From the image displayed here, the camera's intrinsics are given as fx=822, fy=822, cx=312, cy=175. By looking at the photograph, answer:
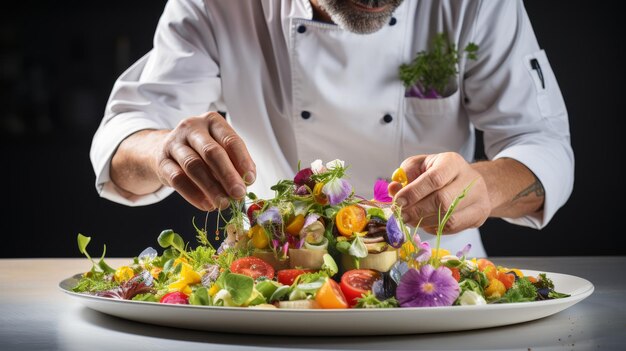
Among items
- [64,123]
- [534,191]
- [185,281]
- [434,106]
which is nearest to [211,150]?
[185,281]

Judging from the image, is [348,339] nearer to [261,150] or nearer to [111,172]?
[111,172]

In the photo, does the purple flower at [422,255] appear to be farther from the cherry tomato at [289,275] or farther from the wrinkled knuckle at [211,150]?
the wrinkled knuckle at [211,150]

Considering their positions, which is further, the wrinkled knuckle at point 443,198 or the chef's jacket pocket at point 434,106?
the chef's jacket pocket at point 434,106

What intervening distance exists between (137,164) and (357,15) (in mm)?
614

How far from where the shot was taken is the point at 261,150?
2189mm

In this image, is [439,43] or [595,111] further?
[595,111]

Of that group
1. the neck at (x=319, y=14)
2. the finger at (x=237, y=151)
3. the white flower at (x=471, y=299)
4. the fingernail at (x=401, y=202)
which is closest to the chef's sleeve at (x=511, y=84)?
the neck at (x=319, y=14)

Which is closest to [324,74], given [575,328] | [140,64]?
[140,64]

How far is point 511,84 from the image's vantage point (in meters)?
2.04

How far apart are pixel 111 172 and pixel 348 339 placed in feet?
3.60

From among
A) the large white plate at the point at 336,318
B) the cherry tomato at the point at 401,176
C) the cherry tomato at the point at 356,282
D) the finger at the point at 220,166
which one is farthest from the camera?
the cherry tomato at the point at 401,176

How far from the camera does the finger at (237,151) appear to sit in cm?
124

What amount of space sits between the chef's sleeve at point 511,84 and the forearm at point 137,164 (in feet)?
2.69

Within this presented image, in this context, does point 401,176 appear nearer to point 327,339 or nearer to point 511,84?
point 327,339
